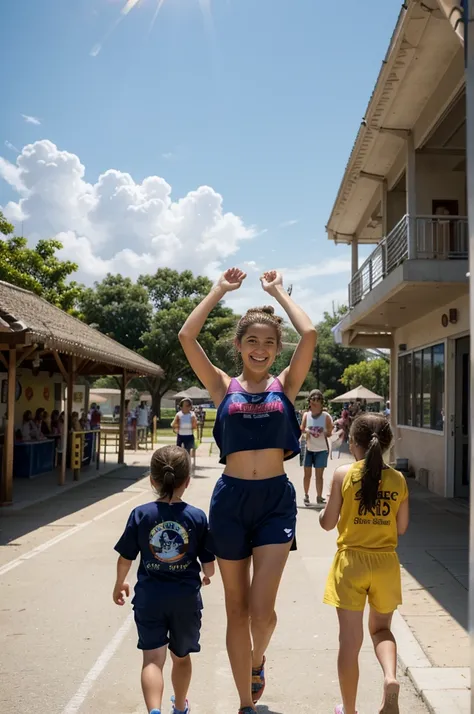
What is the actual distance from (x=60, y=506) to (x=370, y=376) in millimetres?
44062

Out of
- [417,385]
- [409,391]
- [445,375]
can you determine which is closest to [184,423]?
[417,385]

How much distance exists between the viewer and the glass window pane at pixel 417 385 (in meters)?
14.4

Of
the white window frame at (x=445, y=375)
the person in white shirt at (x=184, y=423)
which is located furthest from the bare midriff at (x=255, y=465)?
the person in white shirt at (x=184, y=423)

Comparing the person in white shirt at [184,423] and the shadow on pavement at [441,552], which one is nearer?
the shadow on pavement at [441,552]

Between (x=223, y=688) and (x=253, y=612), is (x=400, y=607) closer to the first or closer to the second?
(x=223, y=688)

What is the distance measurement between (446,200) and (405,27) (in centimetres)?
432

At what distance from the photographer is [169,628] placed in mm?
3188

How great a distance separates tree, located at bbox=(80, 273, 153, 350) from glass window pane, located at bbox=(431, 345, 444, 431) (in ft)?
113

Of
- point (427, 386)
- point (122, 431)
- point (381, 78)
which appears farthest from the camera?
point (122, 431)

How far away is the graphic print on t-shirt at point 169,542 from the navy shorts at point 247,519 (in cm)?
14

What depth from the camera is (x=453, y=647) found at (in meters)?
4.53

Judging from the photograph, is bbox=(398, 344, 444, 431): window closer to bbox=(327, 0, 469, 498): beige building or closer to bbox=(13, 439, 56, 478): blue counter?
bbox=(327, 0, 469, 498): beige building

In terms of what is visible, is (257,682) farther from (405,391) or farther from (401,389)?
(401,389)

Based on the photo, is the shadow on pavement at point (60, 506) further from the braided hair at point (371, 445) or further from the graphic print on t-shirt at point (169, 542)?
the braided hair at point (371, 445)
